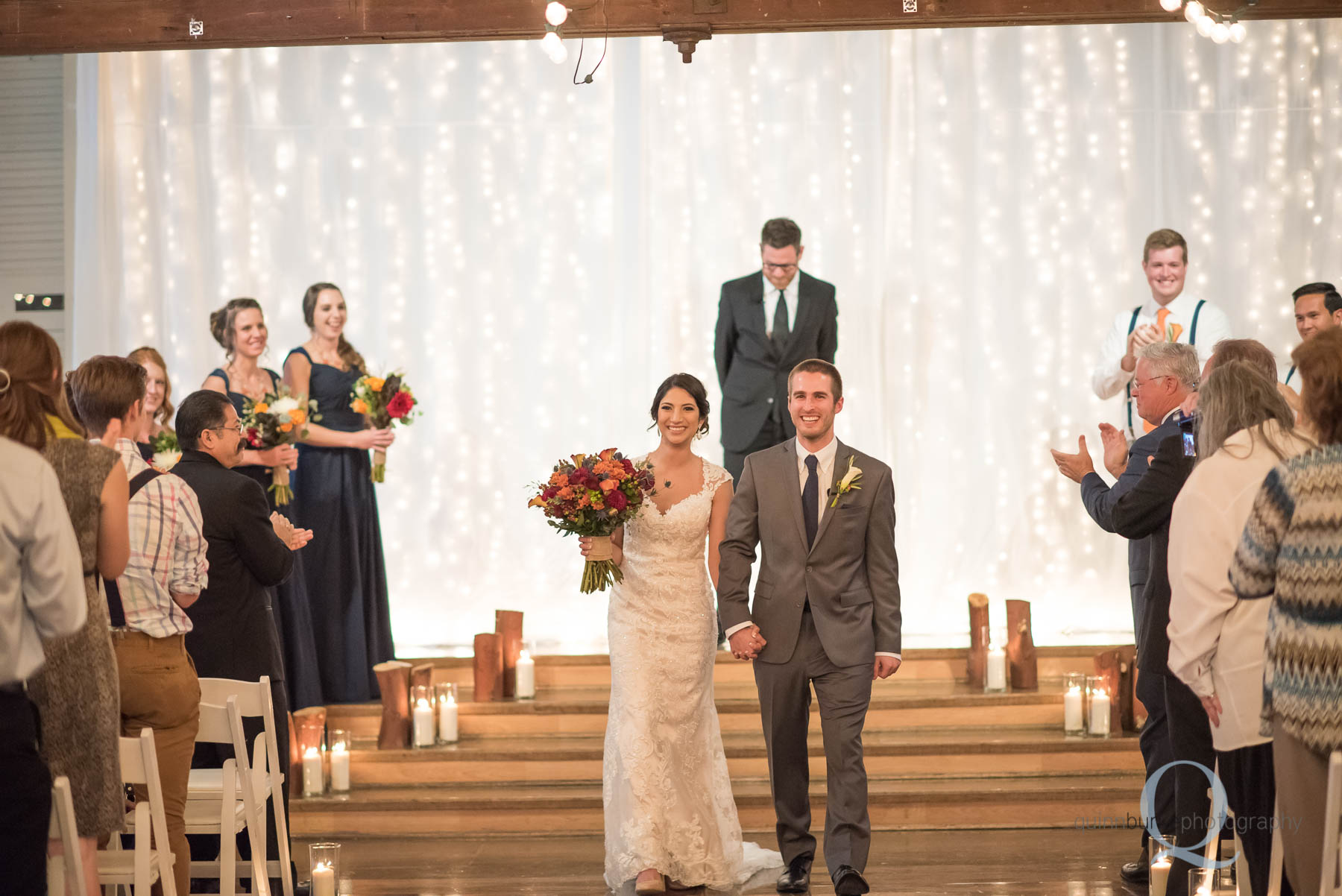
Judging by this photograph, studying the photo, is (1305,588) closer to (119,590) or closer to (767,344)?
(119,590)

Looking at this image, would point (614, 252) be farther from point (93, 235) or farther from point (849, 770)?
point (849, 770)

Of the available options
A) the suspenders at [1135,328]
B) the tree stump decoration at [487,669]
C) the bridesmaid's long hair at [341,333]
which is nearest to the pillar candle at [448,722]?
the tree stump decoration at [487,669]

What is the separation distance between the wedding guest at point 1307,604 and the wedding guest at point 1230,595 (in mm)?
342

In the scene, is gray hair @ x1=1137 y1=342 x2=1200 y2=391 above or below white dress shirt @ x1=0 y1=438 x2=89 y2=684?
above

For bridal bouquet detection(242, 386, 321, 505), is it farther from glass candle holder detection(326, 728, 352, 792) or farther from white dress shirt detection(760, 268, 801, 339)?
white dress shirt detection(760, 268, 801, 339)

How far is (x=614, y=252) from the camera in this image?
8.40 m

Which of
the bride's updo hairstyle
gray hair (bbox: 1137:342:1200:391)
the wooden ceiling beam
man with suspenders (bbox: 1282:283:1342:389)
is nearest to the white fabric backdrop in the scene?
the wooden ceiling beam

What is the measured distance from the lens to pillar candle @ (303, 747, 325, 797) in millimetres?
5969

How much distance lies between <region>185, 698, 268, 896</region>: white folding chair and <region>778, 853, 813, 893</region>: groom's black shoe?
1.83 meters

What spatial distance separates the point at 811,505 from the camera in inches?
191

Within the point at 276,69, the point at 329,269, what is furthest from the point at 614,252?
the point at 276,69

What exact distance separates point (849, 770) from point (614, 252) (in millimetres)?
4508

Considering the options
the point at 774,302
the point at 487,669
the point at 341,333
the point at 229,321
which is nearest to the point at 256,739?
the point at 487,669

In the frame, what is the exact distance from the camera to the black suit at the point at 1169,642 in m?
4.30
